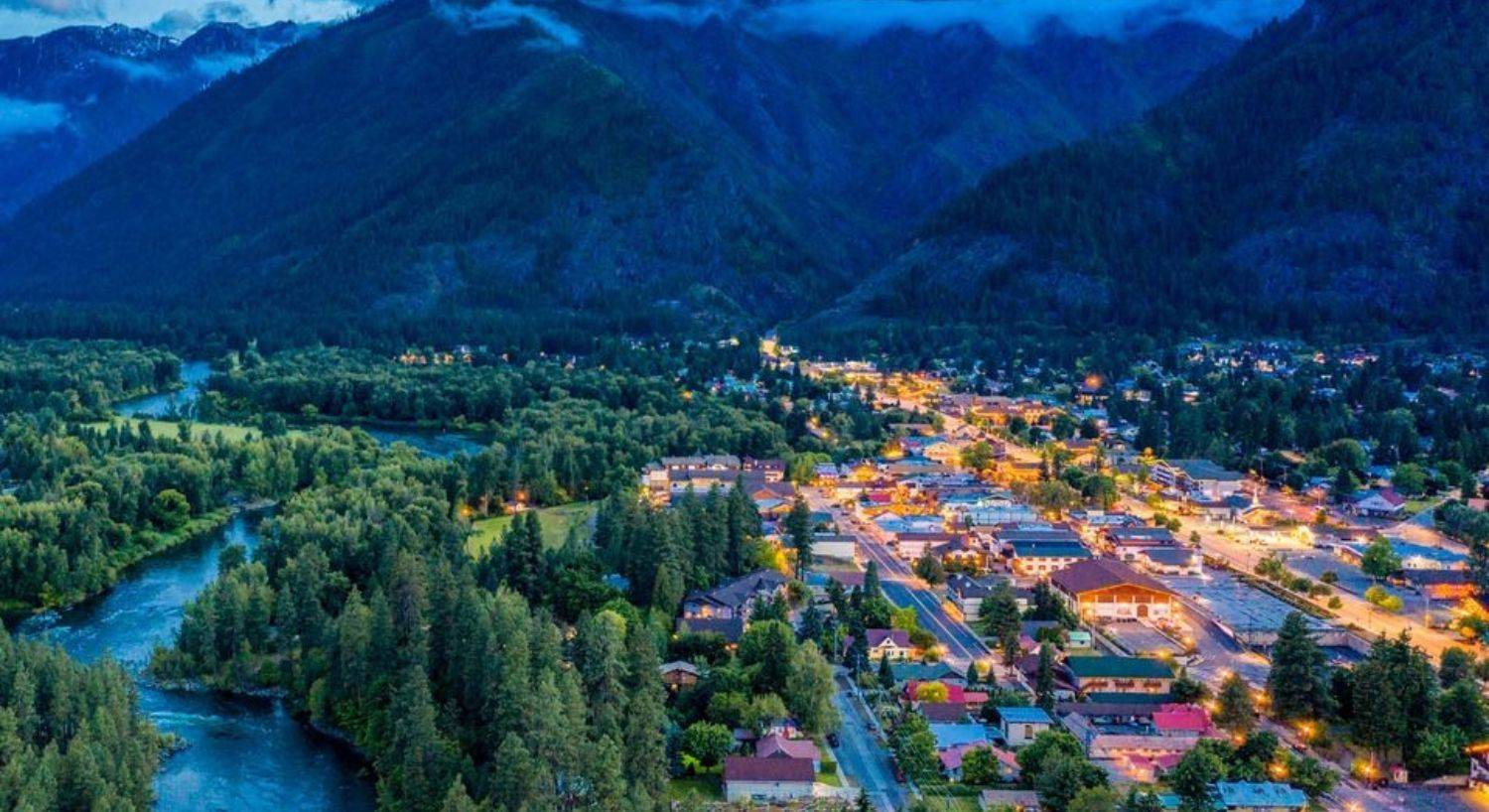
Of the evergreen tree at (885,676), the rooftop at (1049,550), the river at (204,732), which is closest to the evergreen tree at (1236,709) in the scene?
the evergreen tree at (885,676)

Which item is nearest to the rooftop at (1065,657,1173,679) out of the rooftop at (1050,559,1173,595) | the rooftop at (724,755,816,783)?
the rooftop at (1050,559,1173,595)

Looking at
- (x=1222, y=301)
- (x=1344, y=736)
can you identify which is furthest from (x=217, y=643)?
(x=1222, y=301)

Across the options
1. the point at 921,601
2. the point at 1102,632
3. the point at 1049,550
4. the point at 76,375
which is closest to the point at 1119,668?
the point at 1102,632

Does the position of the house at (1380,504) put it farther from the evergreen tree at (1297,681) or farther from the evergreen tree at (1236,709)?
the evergreen tree at (1236,709)

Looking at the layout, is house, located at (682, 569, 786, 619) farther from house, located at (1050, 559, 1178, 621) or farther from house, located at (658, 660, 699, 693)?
house, located at (1050, 559, 1178, 621)

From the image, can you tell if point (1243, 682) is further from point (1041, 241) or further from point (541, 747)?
point (1041, 241)

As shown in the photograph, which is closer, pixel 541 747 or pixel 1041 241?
pixel 541 747

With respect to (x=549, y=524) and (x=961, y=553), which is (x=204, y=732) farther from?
(x=961, y=553)
